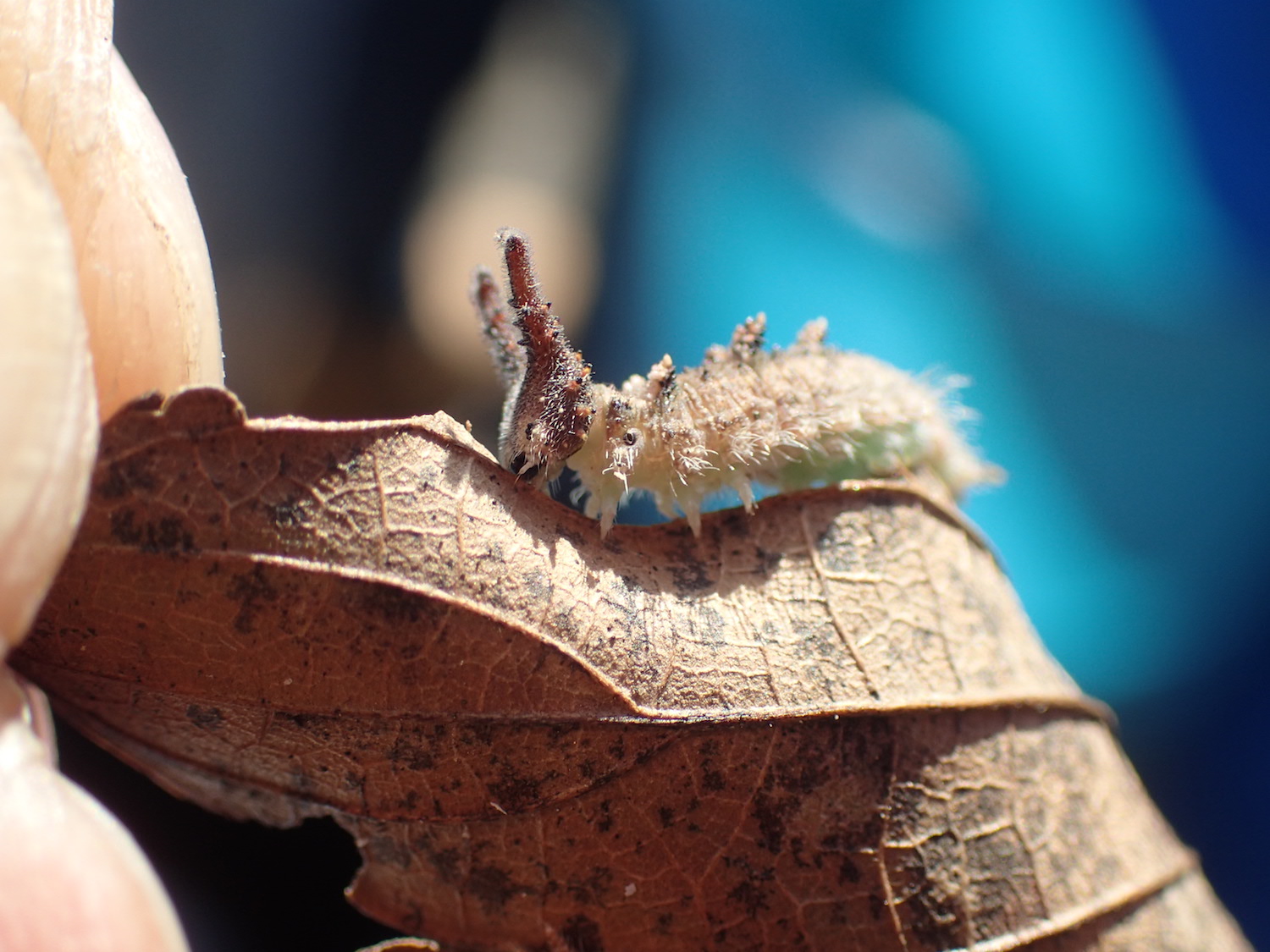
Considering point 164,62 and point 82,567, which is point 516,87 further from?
point 82,567

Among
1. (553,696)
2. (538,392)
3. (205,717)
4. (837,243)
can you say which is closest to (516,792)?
(553,696)

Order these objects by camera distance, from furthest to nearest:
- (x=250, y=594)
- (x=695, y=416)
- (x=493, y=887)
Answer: (x=695, y=416)
(x=493, y=887)
(x=250, y=594)

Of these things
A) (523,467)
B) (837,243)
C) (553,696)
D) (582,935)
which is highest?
(837,243)

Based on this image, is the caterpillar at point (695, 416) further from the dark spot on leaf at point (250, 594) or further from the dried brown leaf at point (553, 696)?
the dark spot on leaf at point (250, 594)

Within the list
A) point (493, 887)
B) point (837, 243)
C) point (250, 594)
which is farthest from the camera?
point (837, 243)

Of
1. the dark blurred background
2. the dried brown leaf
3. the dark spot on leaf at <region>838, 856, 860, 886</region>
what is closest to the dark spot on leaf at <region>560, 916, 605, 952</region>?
the dried brown leaf

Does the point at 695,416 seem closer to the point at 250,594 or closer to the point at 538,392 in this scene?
the point at 538,392

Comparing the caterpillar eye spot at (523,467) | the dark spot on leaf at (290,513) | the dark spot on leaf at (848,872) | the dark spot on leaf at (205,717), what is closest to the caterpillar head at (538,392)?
the caterpillar eye spot at (523,467)
